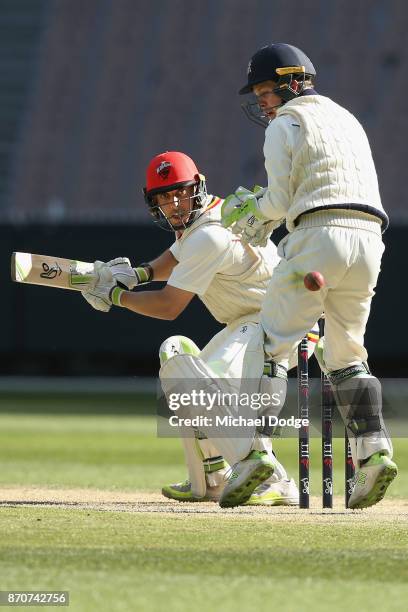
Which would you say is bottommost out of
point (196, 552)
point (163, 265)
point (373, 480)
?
point (196, 552)

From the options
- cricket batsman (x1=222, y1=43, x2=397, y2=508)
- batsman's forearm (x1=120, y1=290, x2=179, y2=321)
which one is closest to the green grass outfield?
cricket batsman (x1=222, y1=43, x2=397, y2=508)

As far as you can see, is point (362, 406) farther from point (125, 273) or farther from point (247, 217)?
point (125, 273)

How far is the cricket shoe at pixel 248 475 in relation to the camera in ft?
20.2

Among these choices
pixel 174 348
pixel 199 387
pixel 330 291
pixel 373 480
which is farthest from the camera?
pixel 174 348

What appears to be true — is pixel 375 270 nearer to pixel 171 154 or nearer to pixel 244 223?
pixel 244 223

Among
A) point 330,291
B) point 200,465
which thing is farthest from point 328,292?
point 200,465

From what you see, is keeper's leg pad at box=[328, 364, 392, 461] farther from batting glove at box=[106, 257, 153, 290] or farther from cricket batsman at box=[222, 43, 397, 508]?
batting glove at box=[106, 257, 153, 290]

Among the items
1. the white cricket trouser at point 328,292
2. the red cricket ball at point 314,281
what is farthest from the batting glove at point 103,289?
the red cricket ball at point 314,281

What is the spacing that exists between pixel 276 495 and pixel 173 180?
1.71 m

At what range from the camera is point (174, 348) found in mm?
7316

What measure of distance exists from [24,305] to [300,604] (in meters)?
16.3

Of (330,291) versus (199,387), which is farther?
(199,387)

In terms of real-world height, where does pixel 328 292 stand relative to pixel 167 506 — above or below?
above

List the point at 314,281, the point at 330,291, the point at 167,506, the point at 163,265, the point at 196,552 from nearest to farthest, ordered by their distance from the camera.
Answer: the point at 196,552 → the point at 314,281 → the point at 330,291 → the point at 167,506 → the point at 163,265
